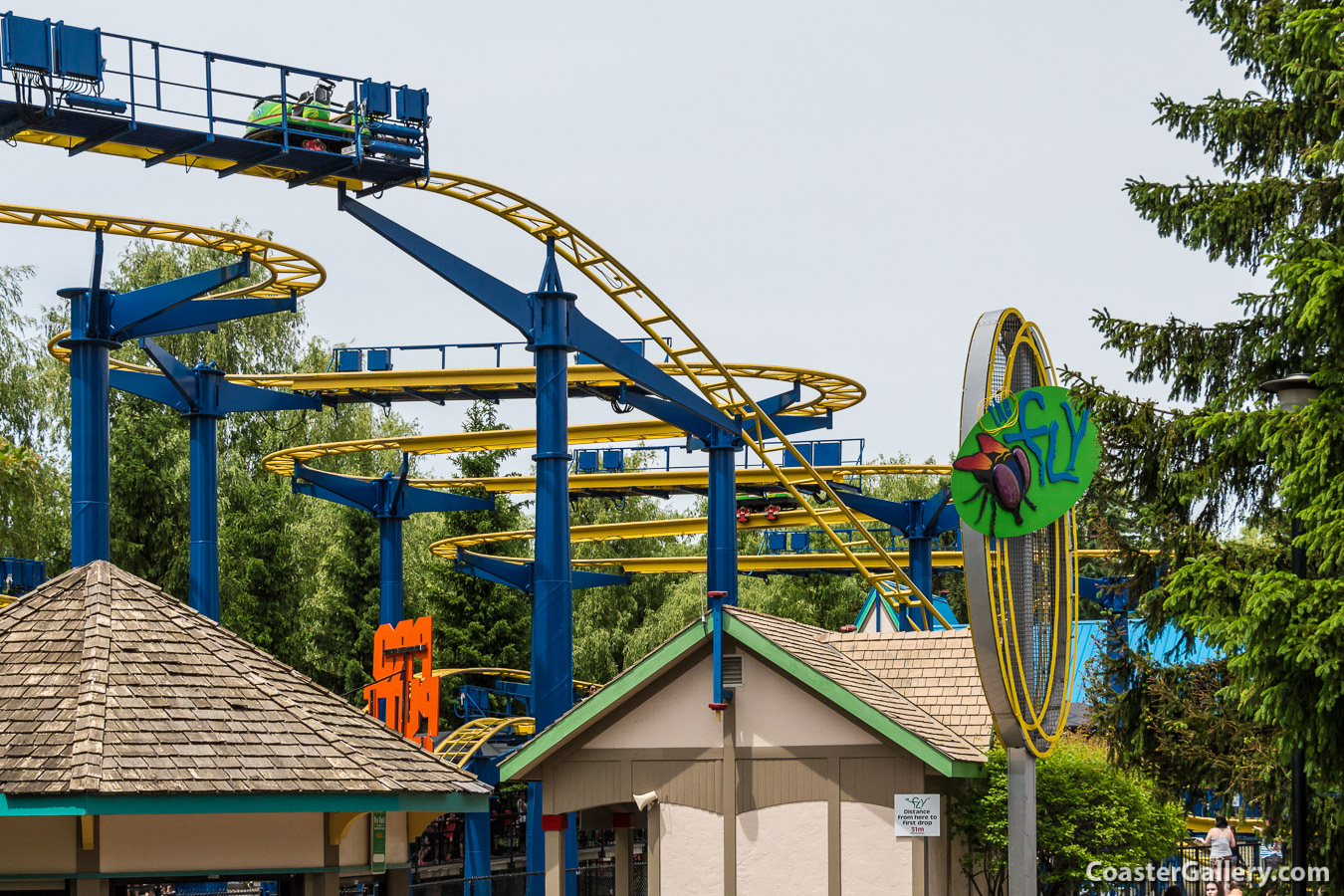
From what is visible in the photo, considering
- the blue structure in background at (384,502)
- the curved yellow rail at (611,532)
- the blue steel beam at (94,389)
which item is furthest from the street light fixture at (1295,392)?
the curved yellow rail at (611,532)

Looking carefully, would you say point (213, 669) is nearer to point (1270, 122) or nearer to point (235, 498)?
point (1270, 122)

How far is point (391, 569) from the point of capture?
118 ft

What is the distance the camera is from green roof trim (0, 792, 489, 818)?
9.77 m

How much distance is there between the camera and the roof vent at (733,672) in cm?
1695

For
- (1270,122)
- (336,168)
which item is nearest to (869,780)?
(1270,122)

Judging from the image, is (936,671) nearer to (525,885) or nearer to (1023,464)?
(1023,464)

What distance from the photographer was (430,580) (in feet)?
151

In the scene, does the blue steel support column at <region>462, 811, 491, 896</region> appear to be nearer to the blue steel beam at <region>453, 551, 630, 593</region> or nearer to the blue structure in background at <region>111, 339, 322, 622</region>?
the blue structure in background at <region>111, 339, 322, 622</region>

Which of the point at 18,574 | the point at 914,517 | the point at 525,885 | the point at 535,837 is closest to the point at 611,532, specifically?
the point at 914,517

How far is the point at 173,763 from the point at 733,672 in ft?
25.2

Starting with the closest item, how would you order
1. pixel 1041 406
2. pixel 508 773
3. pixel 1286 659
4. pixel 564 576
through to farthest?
pixel 1286 659, pixel 1041 406, pixel 508 773, pixel 564 576

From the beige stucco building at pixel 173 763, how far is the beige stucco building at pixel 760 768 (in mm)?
5310

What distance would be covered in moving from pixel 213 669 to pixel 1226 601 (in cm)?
826

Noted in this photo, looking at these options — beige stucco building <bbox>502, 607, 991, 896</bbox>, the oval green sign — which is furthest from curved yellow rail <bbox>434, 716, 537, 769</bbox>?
the oval green sign
